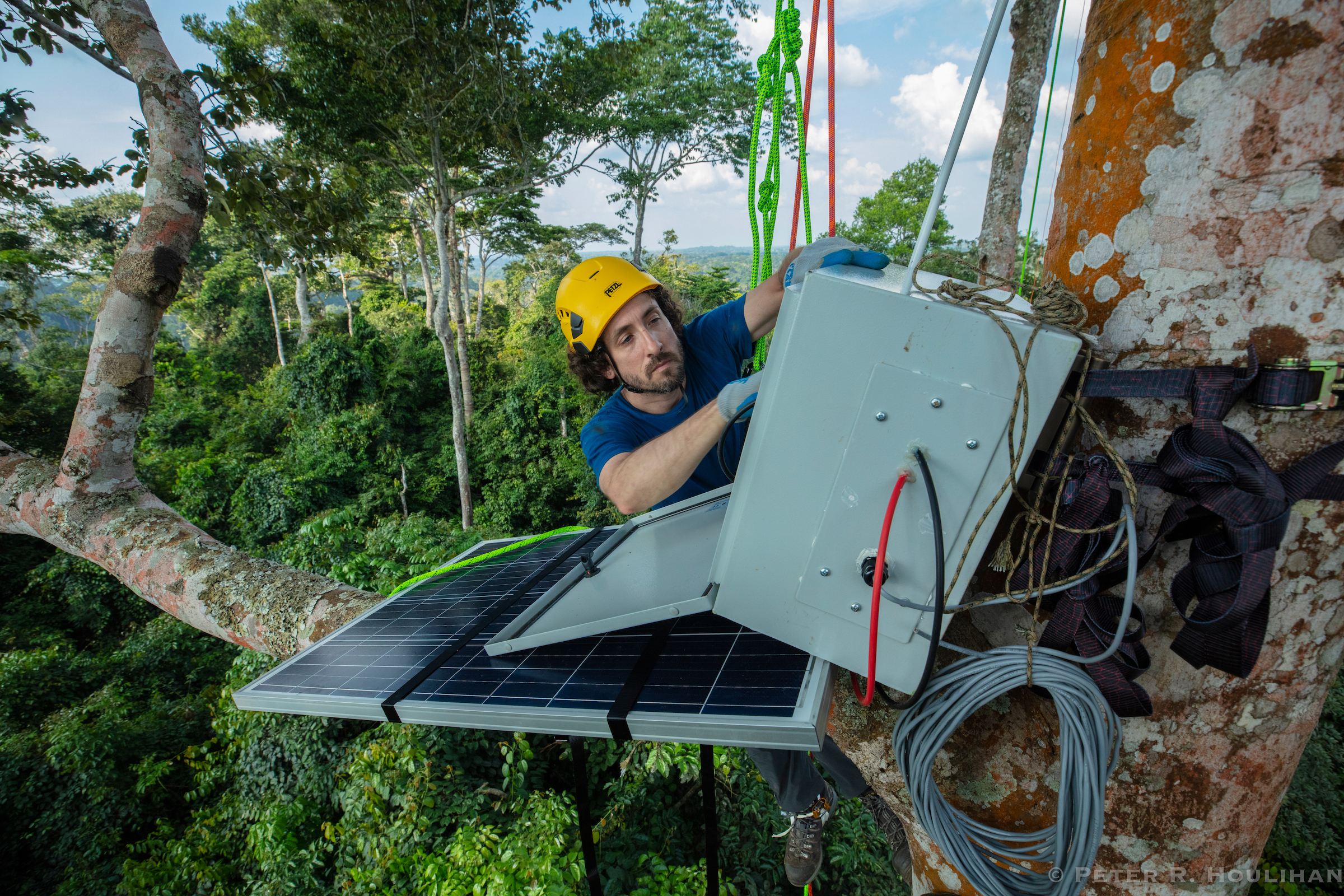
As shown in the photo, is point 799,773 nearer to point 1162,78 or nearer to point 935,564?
point 935,564

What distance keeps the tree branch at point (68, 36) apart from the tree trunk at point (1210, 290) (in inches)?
177

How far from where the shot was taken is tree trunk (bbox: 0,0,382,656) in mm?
2512

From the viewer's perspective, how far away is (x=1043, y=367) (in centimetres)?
86

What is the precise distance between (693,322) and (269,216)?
3.30 metres

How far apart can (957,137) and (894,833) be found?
13.3 ft

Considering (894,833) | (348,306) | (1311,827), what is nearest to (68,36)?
(894,833)

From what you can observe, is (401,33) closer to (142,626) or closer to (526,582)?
(526,582)

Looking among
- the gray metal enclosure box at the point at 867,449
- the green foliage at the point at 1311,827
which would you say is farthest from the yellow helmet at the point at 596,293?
the green foliage at the point at 1311,827

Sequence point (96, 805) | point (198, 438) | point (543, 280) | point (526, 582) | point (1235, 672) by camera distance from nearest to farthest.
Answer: point (1235, 672) → point (526, 582) → point (96, 805) → point (198, 438) → point (543, 280)

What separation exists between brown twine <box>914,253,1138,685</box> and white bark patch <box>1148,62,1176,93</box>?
0.31 meters

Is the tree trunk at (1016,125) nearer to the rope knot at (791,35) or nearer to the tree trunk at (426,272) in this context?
the rope knot at (791,35)

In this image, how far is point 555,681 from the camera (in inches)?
51.8

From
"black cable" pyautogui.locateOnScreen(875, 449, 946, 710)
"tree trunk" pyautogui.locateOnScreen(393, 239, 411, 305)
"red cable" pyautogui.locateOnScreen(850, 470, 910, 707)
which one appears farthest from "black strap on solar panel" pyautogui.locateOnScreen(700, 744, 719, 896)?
"tree trunk" pyautogui.locateOnScreen(393, 239, 411, 305)

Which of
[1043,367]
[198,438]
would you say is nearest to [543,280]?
[198,438]
